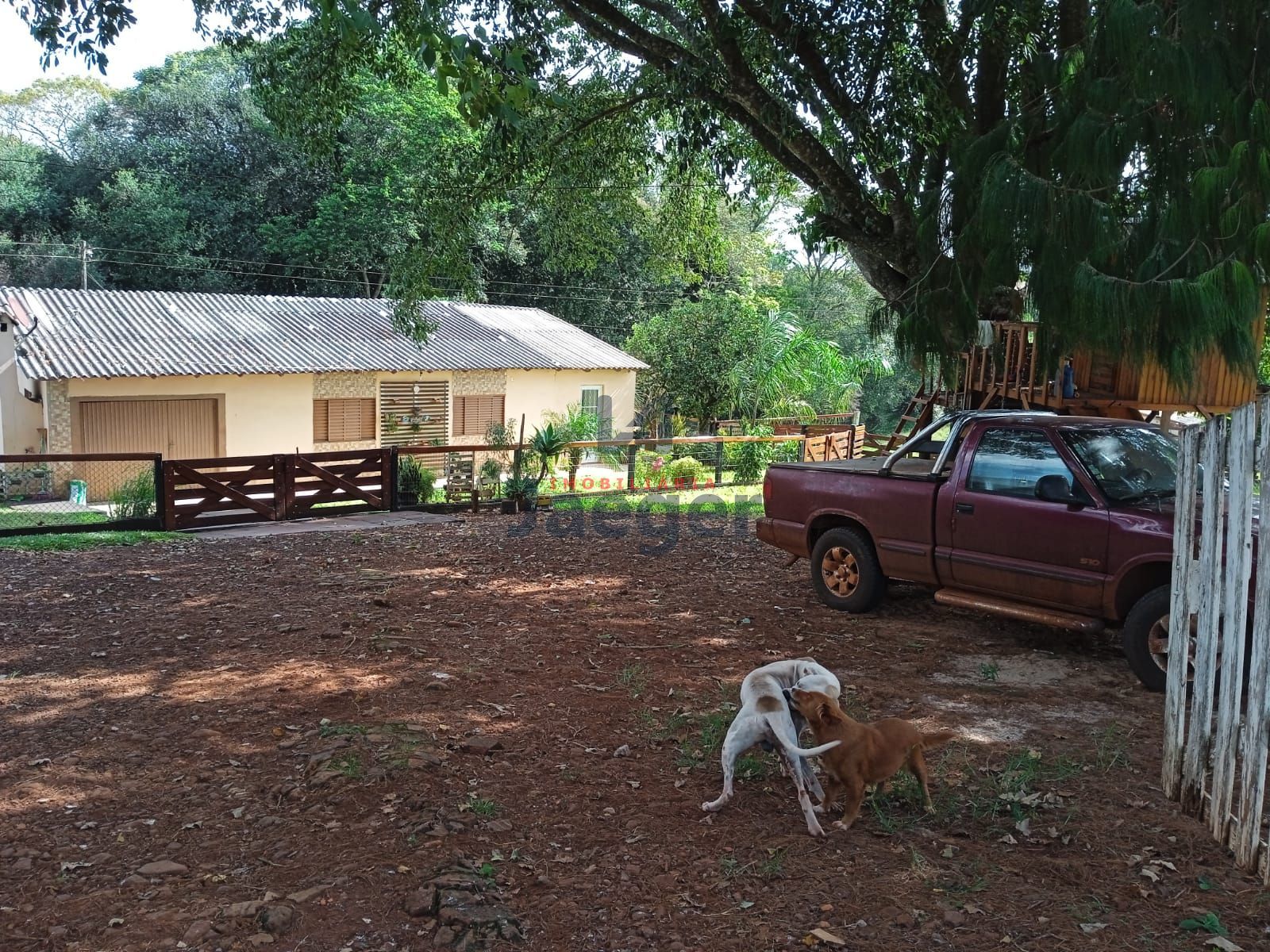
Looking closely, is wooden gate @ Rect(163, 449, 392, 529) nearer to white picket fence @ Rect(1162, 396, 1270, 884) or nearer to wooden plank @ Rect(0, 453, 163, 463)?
wooden plank @ Rect(0, 453, 163, 463)

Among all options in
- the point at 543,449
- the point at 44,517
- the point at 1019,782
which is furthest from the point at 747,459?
the point at 1019,782

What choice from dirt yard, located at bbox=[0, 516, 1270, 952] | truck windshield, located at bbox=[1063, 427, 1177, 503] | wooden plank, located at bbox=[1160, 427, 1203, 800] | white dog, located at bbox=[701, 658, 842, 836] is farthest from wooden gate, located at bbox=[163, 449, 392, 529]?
wooden plank, located at bbox=[1160, 427, 1203, 800]

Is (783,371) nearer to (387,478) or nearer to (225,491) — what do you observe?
(387,478)

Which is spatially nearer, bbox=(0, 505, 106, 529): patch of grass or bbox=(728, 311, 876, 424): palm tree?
bbox=(0, 505, 106, 529): patch of grass

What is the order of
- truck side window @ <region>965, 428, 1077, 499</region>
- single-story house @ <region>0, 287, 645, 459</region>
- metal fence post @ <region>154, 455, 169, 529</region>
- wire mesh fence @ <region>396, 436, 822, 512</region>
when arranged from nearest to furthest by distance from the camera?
truck side window @ <region>965, 428, 1077, 499</region> < metal fence post @ <region>154, 455, 169, 529</region> < wire mesh fence @ <region>396, 436, 822, 512</region> < single-story house @ <region>0, 287, 645, 459</region>

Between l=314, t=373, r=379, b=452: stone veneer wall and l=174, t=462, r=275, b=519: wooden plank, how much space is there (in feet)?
38.4

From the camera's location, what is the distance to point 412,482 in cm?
1597

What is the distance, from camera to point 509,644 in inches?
A: 298

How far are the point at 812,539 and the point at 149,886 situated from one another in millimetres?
6198

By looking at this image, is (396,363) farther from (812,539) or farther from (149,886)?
(149,886)

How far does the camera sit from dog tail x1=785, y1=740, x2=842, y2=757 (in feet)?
14.2

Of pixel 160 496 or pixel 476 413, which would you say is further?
pixel 476 413

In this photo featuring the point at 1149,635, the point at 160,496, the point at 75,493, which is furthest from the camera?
the point at 75,493

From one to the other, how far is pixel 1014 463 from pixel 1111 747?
8.37 feet
